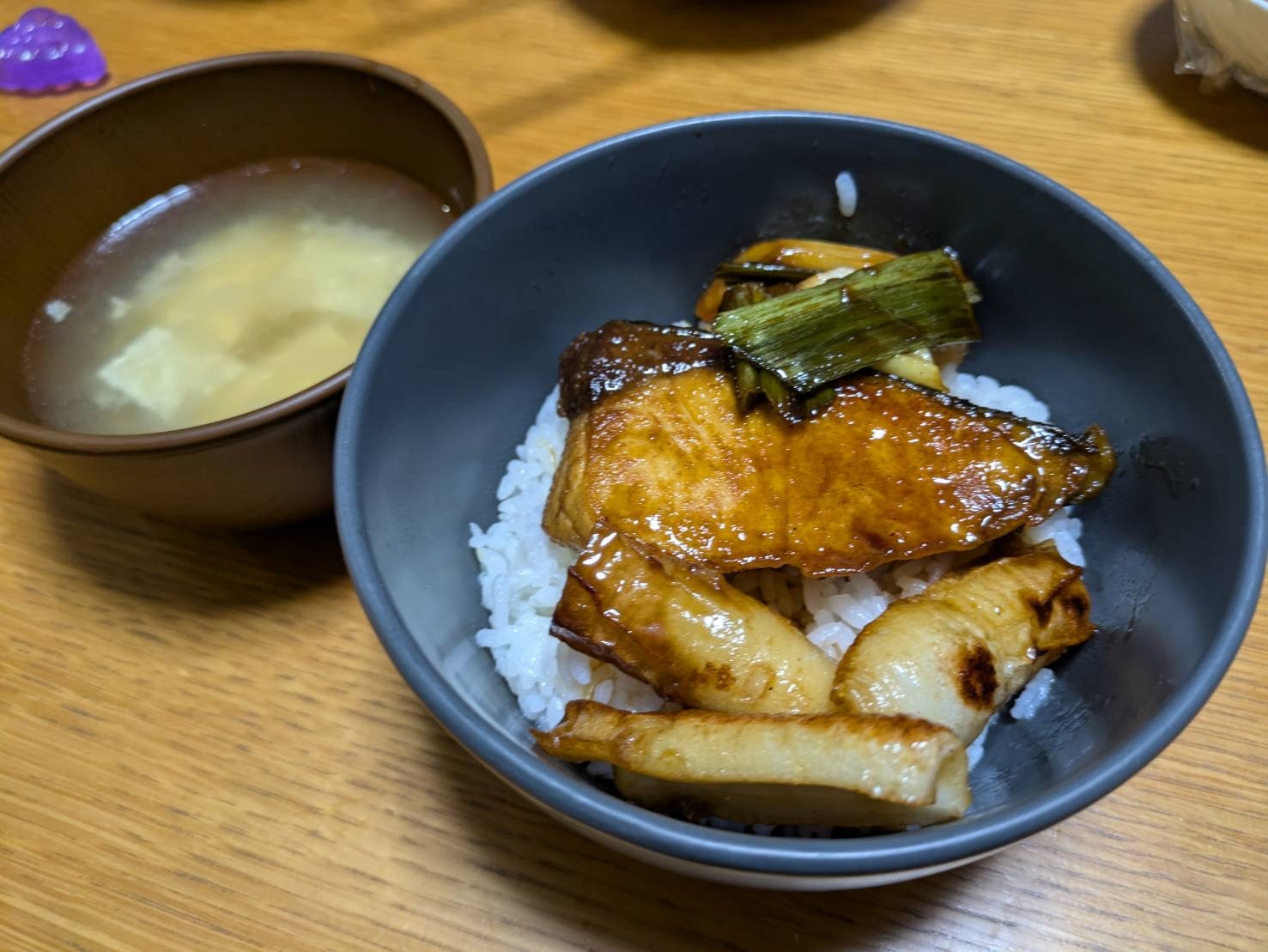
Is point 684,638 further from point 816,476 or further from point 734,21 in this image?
point 734,21

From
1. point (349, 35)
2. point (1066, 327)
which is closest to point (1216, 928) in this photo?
point (1066, 327)

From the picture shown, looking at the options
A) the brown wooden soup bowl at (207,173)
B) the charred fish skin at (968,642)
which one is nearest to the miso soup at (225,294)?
the brown wooden soup bowl at (207,173)

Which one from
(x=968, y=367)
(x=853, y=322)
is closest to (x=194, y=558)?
(x=853, y=322)

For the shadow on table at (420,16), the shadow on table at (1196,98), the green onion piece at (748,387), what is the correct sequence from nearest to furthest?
the green onion piece at (748,387) → the shadow on table at (1196,98) → the shadow on table at (420,16)

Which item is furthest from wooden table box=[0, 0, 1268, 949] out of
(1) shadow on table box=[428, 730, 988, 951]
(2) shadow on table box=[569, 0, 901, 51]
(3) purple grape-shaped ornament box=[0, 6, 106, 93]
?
(3) purple grape-shaped ornament box=[0, 6, 106, 93]

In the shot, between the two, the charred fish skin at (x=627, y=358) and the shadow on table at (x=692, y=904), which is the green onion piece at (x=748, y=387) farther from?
the shadow on table at (x=692, y=904)

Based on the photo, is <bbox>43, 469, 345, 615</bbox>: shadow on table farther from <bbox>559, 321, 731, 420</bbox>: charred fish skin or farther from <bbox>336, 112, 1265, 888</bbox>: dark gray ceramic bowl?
<bbox>559, 321, 731, 420</bbox>: charred fish skin
